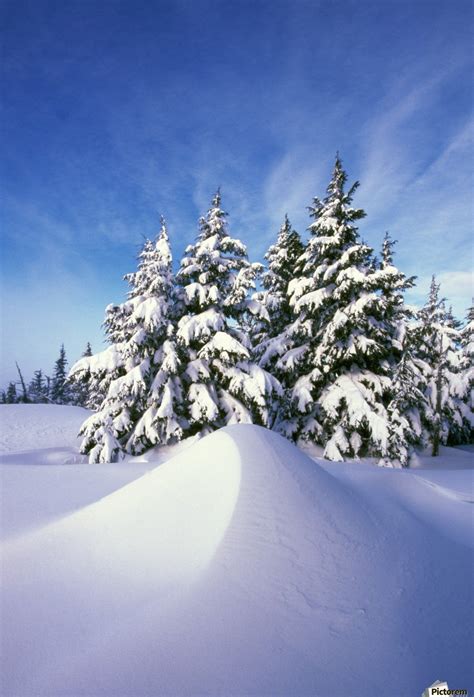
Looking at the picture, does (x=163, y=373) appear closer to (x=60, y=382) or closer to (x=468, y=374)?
(x=468, y=374)

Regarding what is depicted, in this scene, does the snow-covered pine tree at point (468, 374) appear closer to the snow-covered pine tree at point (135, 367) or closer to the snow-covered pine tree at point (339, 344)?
the snow-covered pine tree at point (339, 344)

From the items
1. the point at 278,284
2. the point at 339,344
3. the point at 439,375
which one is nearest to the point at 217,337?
the point at 339,344

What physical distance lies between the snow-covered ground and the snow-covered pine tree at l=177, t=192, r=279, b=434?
635 cm

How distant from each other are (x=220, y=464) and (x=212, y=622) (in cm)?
146

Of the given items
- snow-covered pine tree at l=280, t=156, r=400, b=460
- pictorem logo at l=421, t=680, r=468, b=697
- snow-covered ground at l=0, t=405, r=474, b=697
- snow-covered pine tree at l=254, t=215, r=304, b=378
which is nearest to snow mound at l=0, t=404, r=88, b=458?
snow-covered pine tree at l=254, t=215, r=304, b=378

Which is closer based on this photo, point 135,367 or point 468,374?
point 135,367

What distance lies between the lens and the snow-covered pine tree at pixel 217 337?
1012 centimetres

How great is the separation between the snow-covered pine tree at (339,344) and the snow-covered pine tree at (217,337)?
5.87ft

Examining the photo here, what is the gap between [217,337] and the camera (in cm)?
1027

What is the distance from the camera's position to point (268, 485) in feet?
9.50

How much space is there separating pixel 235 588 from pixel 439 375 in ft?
58.0

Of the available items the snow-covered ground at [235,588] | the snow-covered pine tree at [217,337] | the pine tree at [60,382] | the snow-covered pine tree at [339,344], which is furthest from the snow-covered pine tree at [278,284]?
the pine tree at [60,382]

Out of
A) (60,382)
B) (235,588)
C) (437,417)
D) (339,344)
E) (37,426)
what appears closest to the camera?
(235,588)

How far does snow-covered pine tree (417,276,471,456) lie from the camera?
645 inches
